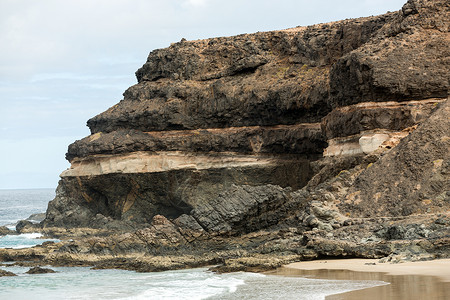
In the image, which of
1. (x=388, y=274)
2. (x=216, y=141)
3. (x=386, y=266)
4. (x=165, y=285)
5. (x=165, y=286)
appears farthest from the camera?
(x=216, y=141)

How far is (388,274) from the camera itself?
18016mm

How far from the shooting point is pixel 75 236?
43.8 metres

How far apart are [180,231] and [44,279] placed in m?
5.55

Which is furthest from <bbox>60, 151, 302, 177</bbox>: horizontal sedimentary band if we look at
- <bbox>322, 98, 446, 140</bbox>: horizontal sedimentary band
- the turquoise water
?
the turquoise water

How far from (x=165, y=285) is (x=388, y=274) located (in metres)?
6.81

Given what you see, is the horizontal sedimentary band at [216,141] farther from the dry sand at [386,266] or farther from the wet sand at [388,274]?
the wet sand at [388,274]

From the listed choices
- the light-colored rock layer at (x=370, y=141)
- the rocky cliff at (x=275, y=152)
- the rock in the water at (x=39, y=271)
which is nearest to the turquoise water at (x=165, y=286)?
the rock in the water at (x=39, y=271)

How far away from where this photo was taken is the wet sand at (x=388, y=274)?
49.4ft

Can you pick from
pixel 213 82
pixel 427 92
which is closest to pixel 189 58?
pixel 213 82

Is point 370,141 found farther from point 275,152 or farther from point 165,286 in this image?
point 275,152

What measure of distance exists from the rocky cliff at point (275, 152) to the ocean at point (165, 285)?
1479 millimetres

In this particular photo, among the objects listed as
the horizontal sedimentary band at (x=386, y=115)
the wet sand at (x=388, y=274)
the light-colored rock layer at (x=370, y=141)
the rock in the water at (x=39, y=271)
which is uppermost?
the horizontal sedimentary band at (x=386, y=115)

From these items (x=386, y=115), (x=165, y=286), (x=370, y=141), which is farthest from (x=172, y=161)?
(x=165, y=286)

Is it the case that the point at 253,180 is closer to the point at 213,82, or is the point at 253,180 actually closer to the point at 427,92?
the point at 213,82
